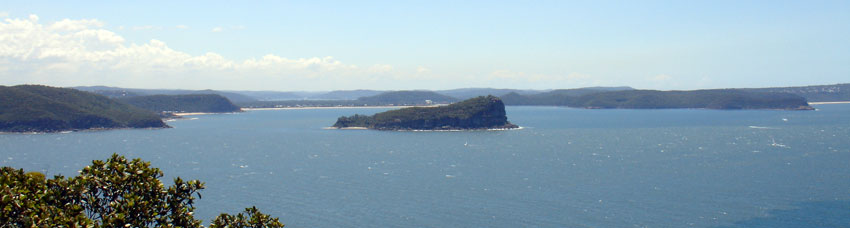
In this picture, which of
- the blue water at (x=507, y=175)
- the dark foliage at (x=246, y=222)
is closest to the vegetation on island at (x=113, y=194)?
the dark foliage at (x=246, y=222)

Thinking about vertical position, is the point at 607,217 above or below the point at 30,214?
below

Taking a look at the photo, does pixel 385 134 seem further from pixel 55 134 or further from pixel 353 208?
pixel 353 208

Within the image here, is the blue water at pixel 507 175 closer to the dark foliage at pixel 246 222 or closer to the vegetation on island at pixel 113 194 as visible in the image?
the dark foliage at pixel 246 222

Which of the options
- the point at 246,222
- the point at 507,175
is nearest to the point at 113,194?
the point at 246,222

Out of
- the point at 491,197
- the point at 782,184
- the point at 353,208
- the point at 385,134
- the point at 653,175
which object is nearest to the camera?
the point at 353,208

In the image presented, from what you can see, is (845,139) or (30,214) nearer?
(30,214)

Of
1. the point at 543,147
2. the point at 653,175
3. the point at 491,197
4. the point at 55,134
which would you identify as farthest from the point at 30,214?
the point at 55,134

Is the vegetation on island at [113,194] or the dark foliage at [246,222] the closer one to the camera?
the vegetation on island at [113,194]

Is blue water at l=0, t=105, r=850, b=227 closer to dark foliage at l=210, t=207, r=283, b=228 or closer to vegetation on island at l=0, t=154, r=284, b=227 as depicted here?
dark foliage at l=210, t=207, r=283, b=228

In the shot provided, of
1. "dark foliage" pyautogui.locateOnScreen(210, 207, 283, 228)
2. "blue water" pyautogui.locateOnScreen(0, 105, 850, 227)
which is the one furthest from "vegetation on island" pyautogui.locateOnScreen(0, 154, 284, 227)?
"blue water" pyautogui.locateOnScreen(0, 105, 850, 227)
